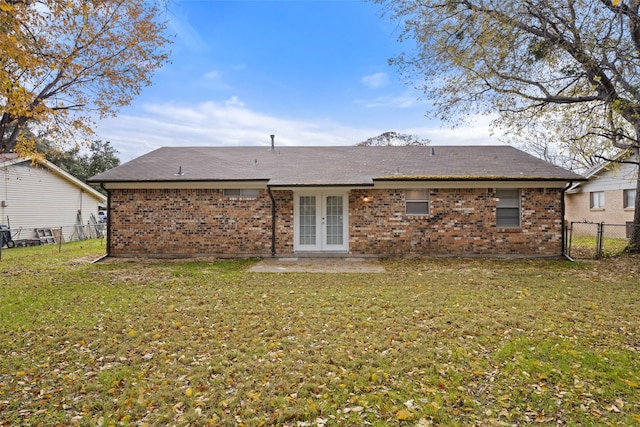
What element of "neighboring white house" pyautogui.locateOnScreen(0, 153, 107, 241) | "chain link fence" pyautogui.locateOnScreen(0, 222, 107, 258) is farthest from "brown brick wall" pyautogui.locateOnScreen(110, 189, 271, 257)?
"neighboring white house" pyautogui.locateOnScreen(0, 153, 107, 241)

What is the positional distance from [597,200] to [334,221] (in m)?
16.8

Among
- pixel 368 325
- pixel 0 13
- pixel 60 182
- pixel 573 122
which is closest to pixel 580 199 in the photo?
pixel 573 122

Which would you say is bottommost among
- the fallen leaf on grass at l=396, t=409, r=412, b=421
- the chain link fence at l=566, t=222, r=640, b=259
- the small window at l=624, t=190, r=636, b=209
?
the fallen leaf on grass at l=396, t=409, r=412, b=421

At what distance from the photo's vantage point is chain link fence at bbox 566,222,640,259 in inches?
448

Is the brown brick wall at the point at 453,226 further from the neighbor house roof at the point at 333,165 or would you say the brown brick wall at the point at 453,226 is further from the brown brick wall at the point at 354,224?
the neighbor house roof at the point at 333,165

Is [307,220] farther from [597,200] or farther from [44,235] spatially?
[597,200]

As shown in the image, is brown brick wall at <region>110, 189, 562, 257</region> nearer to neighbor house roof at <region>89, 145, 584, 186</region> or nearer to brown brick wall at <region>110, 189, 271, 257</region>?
brown brick wall at <region>110, 189, 271, 257</region>

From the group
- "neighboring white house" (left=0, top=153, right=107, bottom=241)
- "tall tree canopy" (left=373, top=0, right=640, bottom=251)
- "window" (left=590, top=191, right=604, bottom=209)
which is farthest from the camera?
"window" (left=590, top=191, right=604, bottom=209)

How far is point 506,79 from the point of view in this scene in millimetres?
10188

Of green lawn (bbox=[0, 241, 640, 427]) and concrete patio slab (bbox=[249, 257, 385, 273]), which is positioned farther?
concrete patio slab (bbox=[249, 257, 385, 273])

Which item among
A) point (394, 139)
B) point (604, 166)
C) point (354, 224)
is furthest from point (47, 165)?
point (394, 139)

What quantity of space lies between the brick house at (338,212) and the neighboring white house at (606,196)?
5.96 m

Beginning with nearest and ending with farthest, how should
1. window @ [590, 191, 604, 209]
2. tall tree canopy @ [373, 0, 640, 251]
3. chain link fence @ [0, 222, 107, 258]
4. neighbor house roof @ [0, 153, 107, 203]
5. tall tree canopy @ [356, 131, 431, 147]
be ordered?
tall tree canopy @ [373, 0, 640, 251] < chain link fence @ [0, 222, 107, 258] < neighbor house roof @ [0, 153, 107, 203] < window @ [590, 191, 604, 209] < tall tree canopy @ [356, 131, 431, 147]

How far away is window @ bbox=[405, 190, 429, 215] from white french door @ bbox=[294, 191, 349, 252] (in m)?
2.03
